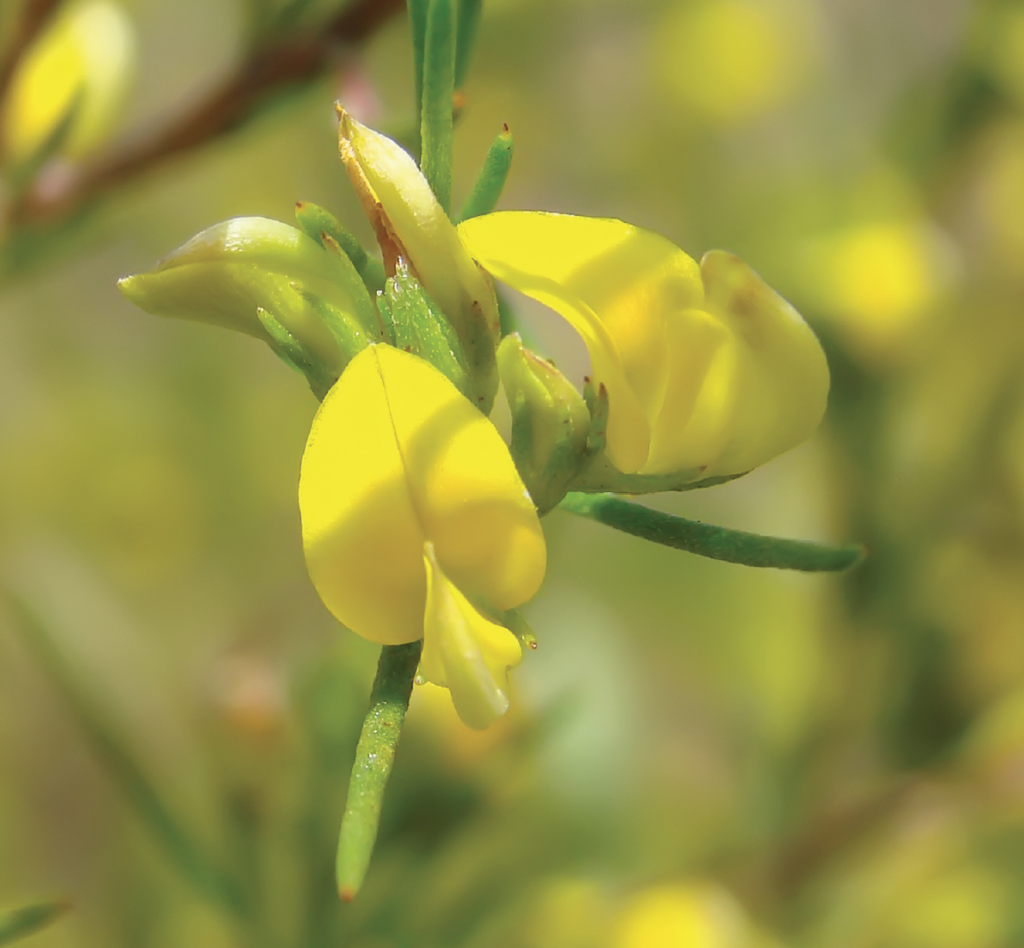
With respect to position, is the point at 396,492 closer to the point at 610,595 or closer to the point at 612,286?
the point at 612,286

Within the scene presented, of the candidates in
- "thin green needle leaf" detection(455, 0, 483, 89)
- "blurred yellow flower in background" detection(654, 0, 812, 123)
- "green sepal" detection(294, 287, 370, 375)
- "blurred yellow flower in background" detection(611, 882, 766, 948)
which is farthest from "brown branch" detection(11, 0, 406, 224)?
"blurred yellow flower in background" detection(654, 0, 812, 123)

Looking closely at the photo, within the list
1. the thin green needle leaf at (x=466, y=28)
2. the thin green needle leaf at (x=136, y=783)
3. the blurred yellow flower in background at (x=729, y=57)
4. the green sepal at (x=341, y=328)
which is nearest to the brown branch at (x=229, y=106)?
the thin green needle leaf at (x=466, y=28)

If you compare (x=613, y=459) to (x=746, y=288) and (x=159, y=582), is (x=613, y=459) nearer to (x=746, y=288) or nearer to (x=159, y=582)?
(x=746, y=288)

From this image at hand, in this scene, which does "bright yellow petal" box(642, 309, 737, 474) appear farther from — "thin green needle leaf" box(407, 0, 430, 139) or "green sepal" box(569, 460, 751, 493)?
"thin green needle leaf" box(407, 0, 430, 139)

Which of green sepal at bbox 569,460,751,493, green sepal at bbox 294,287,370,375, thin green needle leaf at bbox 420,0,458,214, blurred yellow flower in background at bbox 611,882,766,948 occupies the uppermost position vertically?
thin green needle leaf at bbox 420,0,458,214

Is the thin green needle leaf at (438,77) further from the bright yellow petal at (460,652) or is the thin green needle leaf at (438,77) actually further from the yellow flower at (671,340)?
the bright yellow petal at (460,652)

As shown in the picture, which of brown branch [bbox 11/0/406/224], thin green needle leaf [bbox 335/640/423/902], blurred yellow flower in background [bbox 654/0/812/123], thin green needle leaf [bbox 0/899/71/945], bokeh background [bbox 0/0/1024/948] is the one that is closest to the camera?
thin green needle leaf [bbox 335/640/423/902]
